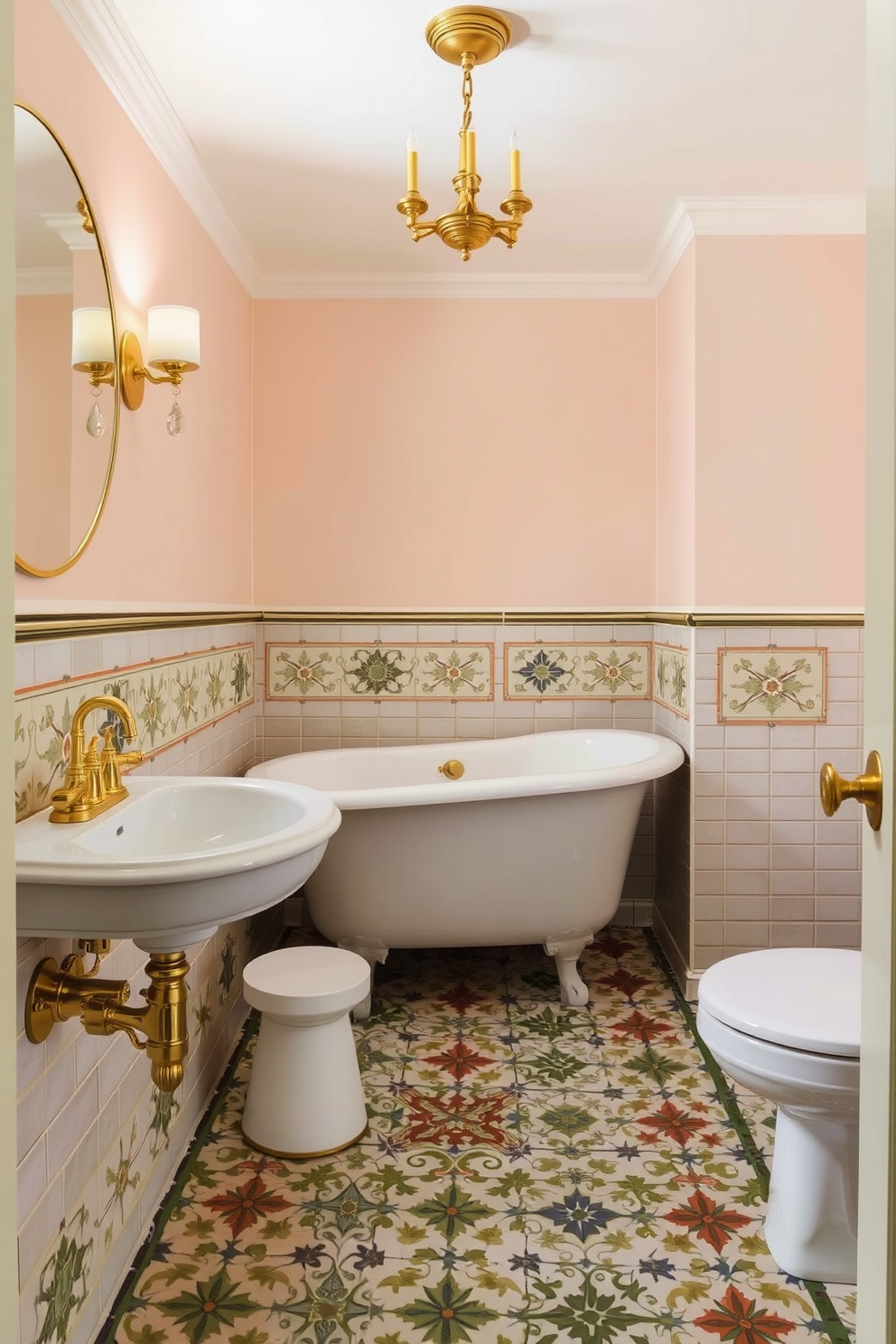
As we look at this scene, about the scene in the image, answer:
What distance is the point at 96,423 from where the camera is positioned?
202 centimetres

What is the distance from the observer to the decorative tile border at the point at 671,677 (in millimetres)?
3301

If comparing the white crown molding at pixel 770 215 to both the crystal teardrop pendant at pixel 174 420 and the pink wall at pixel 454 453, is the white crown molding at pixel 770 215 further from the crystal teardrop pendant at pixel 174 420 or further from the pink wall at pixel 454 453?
the crystal teardrop pendant at pixel 174 420

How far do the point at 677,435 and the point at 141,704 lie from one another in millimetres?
2108

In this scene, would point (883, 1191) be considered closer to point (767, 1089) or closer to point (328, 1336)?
point (767, 1089)

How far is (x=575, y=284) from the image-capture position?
3748 millimetres

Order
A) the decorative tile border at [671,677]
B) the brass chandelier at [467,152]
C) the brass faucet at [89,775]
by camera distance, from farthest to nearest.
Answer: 1. the decorative tile border at [671,677]
2. the brass chandelier at [467,152]
3. the brass faucet at [89,775]

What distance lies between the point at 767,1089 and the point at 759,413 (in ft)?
6.98

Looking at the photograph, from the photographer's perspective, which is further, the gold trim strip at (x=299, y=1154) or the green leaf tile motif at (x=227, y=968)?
the green leaf tile motif at (x=227, y=968)

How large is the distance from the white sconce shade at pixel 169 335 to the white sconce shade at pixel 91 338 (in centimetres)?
20

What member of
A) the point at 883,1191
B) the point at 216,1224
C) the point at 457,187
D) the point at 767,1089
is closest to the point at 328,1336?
the point at 216,1224

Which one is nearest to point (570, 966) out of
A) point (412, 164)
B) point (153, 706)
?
point (153, 706)

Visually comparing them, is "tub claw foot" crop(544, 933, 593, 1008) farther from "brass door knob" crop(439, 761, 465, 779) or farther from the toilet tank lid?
the toilet tank lid

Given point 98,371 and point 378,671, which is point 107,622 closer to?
point 98,371

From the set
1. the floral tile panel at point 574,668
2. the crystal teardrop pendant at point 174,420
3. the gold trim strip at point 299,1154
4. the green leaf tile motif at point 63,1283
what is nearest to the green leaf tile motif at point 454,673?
the floral tile panel at point 574,668
